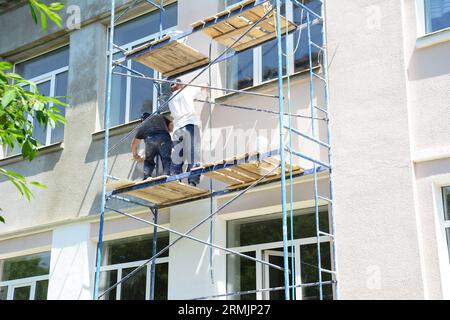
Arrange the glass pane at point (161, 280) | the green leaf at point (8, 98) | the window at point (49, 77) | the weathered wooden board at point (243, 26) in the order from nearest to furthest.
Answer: the green leaf at point (8, 98) → the weathered wooden board at point (243, 26) → the glass pane at point (161, 280) → the window at point (49, 77)

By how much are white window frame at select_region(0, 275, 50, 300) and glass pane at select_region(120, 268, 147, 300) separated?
1.62 m

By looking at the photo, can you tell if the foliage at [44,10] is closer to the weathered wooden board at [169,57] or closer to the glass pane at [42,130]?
the weathered wooden board at [169,57]

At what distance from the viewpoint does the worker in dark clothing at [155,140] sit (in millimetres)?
10609

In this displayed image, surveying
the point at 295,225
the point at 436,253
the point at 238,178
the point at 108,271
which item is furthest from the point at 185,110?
the point at 436,253

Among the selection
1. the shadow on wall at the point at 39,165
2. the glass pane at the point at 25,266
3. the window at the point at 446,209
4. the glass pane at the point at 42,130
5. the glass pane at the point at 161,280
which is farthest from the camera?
the glass pane at the point at 42,130

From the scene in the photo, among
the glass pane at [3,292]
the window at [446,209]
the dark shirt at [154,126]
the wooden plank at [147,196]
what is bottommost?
the glass pane at [3,292]

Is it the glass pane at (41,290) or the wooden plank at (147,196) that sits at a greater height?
the wooden plank at (147,196)

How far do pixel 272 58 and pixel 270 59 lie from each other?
4cm

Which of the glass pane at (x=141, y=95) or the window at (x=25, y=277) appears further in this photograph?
the window at (x=25, y=277)

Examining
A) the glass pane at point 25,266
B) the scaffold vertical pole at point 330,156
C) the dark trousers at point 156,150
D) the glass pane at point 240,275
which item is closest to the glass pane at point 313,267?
the scaffold vertical pole at point 330,156

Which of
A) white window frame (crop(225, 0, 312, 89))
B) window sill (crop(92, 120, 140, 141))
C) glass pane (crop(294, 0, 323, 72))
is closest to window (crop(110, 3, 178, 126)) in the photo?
window sill (crop(92, 120, 140, 141))

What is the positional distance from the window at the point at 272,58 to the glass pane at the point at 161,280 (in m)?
2.75

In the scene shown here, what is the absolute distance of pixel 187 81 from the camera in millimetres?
11289

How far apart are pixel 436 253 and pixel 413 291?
0.49 meters
